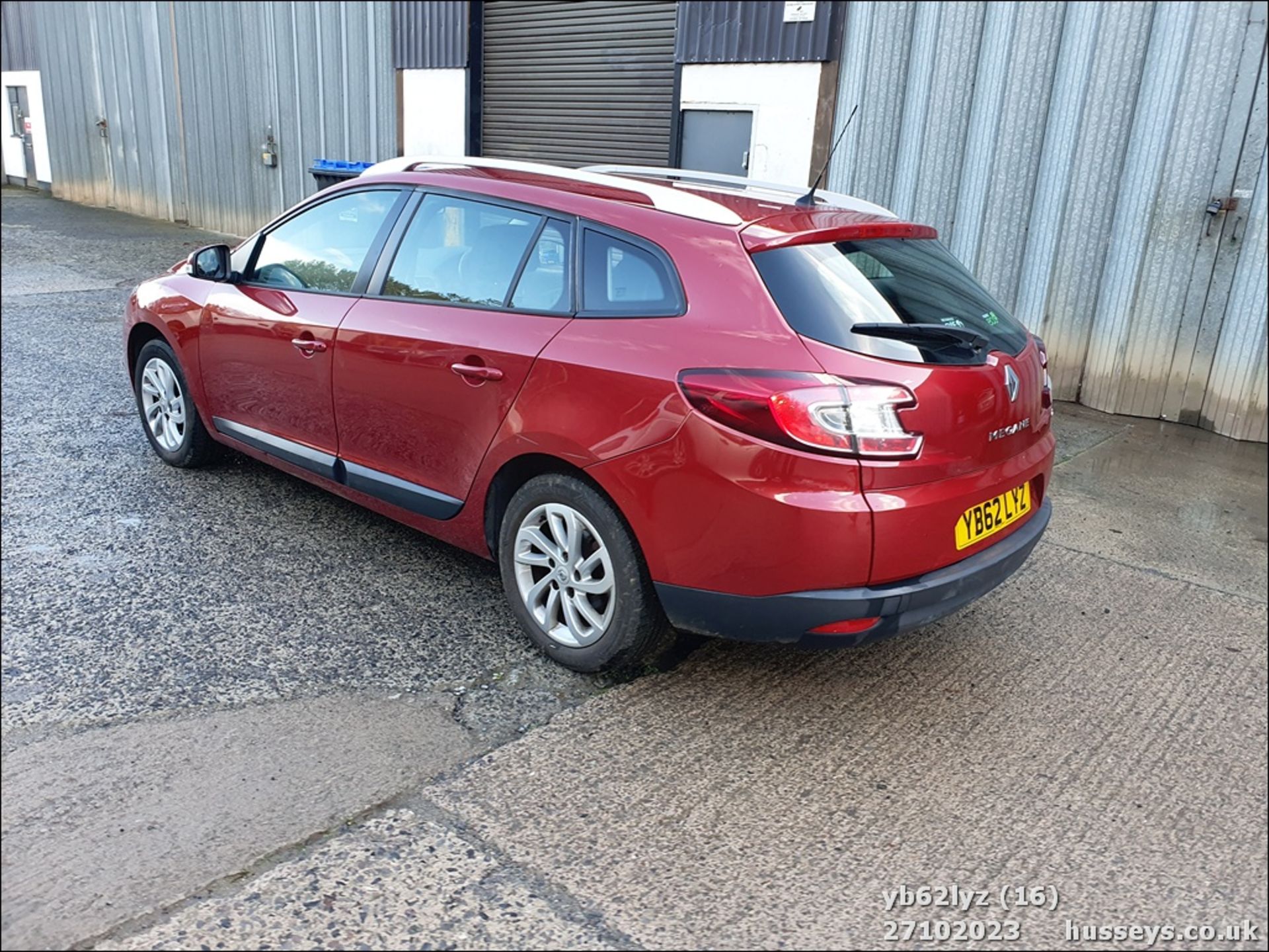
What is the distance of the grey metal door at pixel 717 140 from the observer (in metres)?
8.67

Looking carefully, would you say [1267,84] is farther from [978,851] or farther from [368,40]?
[368,40]

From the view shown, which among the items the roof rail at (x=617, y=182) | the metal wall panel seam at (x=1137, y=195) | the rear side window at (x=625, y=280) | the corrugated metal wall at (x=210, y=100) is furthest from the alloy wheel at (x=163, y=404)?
the corrugated metal wall at (x=210, y=100)

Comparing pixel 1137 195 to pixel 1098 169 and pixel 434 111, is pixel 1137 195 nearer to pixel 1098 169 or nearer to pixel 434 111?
pixel 1098 169

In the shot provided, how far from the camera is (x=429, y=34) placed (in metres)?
11.4

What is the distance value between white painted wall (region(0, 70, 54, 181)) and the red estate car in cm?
1888

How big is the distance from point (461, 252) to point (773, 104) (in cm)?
530

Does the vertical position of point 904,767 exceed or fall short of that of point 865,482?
it falls short

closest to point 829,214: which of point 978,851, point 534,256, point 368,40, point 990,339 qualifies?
point 990,339

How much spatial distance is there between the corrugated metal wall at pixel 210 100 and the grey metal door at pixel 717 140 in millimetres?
4675

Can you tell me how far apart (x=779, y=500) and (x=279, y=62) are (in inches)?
513

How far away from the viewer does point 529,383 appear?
11.3 ft

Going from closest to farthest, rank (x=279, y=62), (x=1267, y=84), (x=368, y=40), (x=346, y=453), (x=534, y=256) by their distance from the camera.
A: (x=534, y=256)
(x=346, y=453)
(x=1267, y=84)
(x=368, y=40)
(x=279, y=62)

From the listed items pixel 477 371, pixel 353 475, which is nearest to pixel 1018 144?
pixel 477 371

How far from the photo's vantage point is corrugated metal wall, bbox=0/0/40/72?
1883 centimetres
